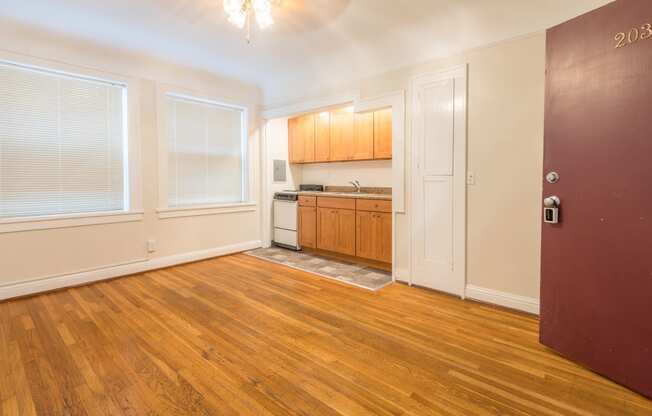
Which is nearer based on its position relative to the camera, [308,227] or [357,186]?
[308,227]

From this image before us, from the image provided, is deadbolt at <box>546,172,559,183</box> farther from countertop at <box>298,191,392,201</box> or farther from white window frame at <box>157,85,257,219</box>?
white window frame at <box>157,85,257,219</box>

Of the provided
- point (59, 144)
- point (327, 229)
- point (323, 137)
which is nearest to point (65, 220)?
point (59, 144)

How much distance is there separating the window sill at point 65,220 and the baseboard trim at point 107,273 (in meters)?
0.50

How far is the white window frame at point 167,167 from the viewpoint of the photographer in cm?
400

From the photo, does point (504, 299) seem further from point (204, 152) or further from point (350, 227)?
point (204, 152)

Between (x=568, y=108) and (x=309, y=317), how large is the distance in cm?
224

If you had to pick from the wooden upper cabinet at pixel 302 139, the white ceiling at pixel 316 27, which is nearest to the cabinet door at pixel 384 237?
the white ceiling at pixel 316 27

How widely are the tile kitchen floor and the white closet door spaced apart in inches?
18.2

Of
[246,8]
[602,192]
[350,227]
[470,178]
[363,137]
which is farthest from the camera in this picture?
[363,137]

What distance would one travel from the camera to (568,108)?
196 cm

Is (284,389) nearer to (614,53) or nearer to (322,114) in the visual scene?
(614,53)

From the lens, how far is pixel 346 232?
4.37 m

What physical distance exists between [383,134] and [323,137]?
41.9 inches

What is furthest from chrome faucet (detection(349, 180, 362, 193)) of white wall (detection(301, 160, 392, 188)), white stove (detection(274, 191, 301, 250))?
white stove (detection(274, 191, 301, 250))
